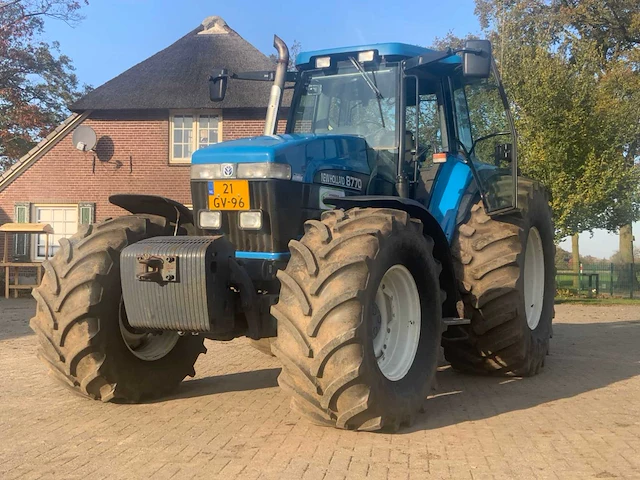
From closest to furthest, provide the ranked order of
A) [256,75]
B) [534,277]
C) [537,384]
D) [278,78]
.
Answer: [278,78] < [537,384] < [256,75] < [534,277]

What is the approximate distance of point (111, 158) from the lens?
20.8 m

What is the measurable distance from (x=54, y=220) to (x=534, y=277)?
661 inches

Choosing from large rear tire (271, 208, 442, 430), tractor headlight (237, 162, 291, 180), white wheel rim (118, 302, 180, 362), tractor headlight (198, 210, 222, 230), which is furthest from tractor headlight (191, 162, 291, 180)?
white wheel rim (118, 302, 180, 362)

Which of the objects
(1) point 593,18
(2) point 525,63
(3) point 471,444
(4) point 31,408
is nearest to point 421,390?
(3) point 471,444

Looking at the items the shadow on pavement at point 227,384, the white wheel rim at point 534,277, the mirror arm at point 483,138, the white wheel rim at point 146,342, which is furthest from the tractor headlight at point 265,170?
the white wheel rim at point 534,277

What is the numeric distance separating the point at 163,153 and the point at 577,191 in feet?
40.1

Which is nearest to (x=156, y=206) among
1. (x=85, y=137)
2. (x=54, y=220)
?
(x=85, y=137)

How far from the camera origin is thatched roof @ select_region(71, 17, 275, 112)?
800 inches

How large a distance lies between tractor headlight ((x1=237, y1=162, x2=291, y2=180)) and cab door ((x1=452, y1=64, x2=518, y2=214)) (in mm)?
2160

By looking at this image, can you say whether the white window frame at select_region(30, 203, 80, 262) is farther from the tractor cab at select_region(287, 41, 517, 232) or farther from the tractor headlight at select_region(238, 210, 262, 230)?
the tractor headlight at select_region(238, 210, 262, 230)

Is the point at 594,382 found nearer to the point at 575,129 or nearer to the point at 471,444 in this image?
the point at 471,444

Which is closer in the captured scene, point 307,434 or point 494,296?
point 307,434

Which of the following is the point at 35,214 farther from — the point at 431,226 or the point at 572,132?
the point at 431,226

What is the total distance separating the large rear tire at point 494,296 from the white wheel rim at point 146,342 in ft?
7.93
